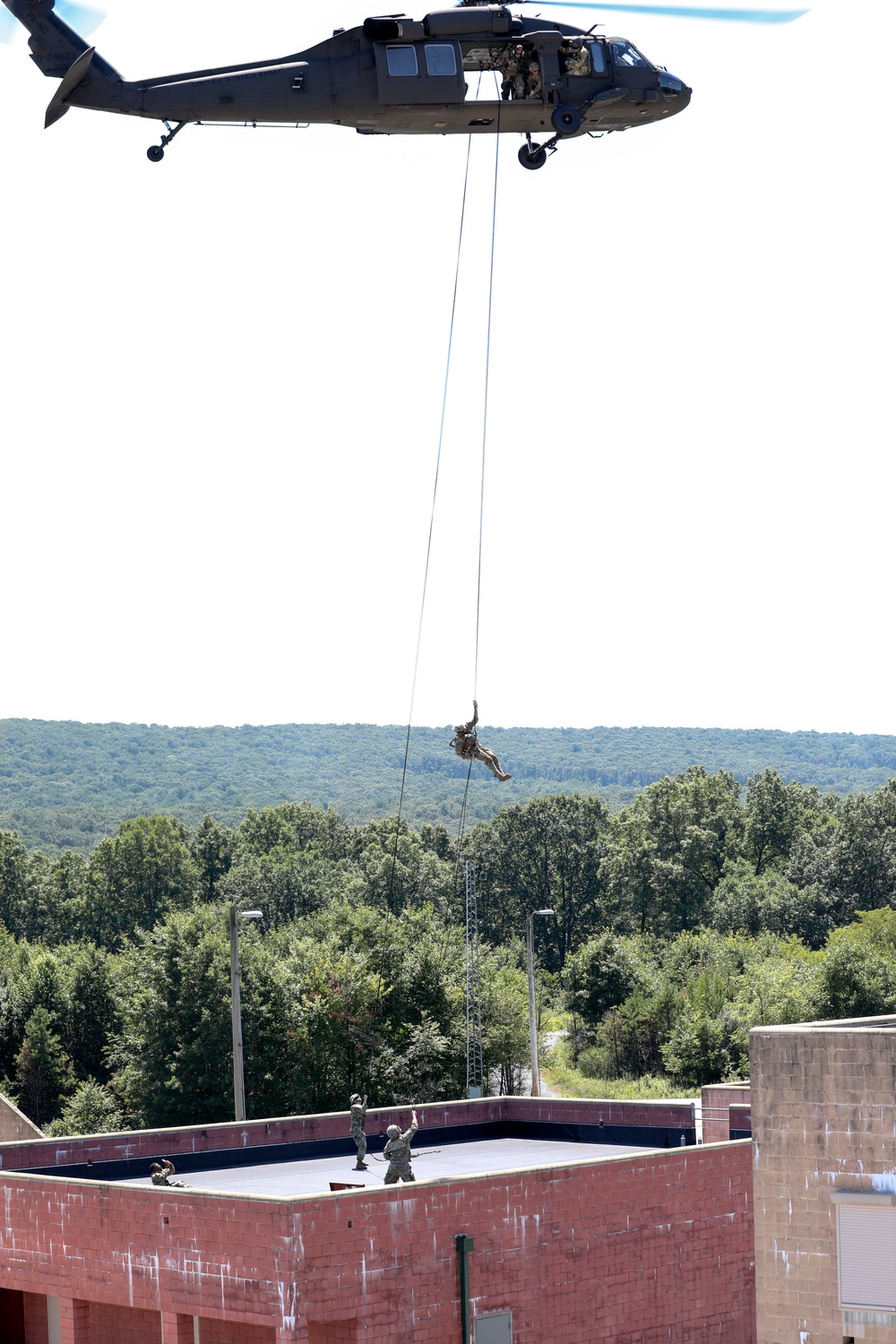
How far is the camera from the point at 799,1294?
20922 mm

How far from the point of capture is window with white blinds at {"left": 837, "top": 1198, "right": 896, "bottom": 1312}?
2030cm

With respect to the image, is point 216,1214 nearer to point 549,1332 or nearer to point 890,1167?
point 549,1332

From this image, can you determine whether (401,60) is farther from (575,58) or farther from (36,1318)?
(36,1318)

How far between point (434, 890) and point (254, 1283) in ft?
322

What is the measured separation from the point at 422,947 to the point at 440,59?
133 ft

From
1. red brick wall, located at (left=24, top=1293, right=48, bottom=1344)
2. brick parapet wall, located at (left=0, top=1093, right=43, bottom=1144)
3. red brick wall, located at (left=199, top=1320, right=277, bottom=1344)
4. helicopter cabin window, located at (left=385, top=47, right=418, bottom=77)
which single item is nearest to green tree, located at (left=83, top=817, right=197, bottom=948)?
brick parapet wall, located at (left=0, top=1093, right=43, bottom=1144)

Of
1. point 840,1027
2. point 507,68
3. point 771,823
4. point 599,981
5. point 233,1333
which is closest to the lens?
point 840,1027

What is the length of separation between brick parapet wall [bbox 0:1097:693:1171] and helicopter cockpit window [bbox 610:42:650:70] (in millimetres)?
20617

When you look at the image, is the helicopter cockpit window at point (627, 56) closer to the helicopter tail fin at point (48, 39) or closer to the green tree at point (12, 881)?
the helicopter tail fin at point (48, 39)

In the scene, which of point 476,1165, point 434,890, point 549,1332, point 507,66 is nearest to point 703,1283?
point 549,1332

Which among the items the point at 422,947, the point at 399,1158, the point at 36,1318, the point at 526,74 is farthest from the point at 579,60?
the point at 422,947

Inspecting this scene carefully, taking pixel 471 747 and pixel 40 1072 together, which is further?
pixel 40 1072

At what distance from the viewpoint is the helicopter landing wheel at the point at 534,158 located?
3005cm

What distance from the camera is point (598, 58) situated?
29.7 metres
